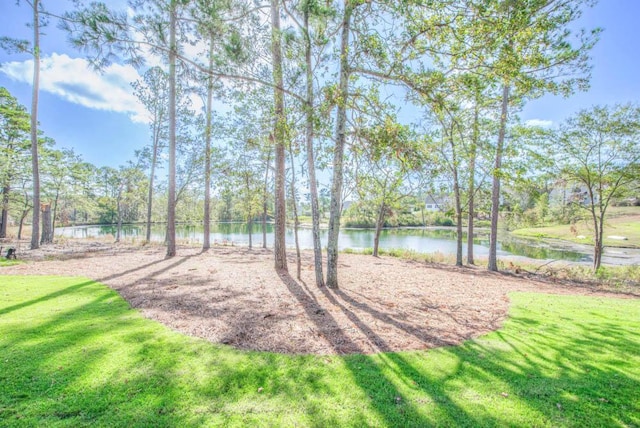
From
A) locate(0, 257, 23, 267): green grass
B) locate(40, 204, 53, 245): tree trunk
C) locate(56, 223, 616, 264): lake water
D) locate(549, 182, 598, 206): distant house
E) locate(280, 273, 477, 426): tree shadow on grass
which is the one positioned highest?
locate(549, 182, 598, 206): distant house

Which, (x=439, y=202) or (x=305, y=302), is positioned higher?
(x=439, y=202)

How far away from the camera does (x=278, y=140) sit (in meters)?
5.75

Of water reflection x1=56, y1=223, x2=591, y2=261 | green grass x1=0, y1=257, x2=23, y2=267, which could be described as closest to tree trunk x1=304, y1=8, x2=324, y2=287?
green grass x1=0, y1=257, x2=23, y2=267

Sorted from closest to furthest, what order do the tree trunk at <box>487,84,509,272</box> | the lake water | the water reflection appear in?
1. the tree trunk at <box>487,84,509,272</box>
2. the lake water
3. the water reflection

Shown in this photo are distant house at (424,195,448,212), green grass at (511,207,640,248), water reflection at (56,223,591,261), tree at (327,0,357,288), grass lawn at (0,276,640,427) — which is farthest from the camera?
green grass at (511,207,640,248)

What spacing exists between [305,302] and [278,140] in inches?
128

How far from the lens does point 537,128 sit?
10.8 meters

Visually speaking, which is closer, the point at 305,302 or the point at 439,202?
the point at 305,302

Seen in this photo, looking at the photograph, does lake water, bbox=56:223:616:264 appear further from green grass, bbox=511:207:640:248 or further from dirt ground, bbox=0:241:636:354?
dirt ground, bbox=0:241:636:354

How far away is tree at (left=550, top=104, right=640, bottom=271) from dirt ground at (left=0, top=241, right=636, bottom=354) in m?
4.73

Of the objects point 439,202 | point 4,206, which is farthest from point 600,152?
point 4,206

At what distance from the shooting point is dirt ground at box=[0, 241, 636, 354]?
368cm

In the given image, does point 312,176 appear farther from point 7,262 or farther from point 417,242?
point 417,242

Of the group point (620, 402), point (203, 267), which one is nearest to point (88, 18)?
point (203, 267)
